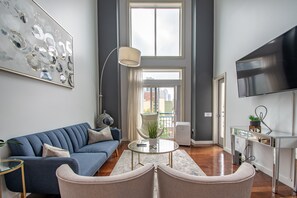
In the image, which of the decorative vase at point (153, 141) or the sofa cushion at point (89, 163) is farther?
the decorative vase at point (153, 141)

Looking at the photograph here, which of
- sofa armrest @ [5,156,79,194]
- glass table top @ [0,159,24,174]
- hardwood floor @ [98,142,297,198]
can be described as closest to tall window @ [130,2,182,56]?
hardwood floor @ [98,142,297,198]

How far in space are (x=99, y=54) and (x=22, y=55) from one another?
3323mm

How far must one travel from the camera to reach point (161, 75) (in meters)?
5.56

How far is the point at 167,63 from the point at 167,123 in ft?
6.95

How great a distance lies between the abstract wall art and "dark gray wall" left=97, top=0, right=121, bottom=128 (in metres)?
2.09

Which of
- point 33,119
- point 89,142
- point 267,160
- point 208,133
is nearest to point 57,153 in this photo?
point 33,119

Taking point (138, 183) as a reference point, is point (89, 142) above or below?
below

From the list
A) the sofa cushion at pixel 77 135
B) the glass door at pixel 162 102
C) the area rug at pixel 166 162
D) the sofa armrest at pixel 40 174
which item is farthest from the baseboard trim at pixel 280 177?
the sofa cushion at pixel 77 135

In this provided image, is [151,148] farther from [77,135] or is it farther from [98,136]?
[77,135]

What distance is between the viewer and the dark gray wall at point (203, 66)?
199 inches

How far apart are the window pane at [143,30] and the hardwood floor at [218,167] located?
3280 mm

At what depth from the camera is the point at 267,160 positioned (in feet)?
9.33

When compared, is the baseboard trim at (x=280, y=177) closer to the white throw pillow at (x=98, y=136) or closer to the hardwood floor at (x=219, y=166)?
the hardwood floor at (x=219, y=166)

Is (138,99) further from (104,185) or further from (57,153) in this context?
(104,185)
